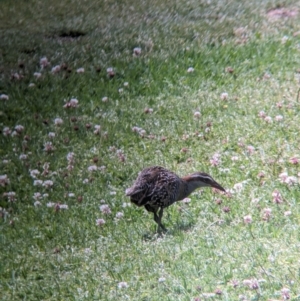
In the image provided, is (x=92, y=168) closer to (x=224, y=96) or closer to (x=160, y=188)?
(x=160, y=188)

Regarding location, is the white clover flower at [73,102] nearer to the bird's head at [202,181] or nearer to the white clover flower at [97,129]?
the white clover flower at [97,129]

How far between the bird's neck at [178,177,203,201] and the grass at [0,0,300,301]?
211mm

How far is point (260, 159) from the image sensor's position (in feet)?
31.3

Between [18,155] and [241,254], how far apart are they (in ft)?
14.7

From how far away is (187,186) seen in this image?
8.60 meters

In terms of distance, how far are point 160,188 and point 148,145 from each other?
2448 millimetres

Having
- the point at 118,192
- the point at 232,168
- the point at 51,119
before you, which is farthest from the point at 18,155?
the point at 232,168

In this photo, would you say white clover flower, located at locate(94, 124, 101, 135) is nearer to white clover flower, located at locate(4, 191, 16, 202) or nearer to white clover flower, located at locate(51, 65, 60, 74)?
white clover flower, located at locate(4, 191, 16, 202)

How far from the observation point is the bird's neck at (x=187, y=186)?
8524mm

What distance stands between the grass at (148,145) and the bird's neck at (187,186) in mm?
211

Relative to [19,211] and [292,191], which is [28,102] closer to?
[19,211]

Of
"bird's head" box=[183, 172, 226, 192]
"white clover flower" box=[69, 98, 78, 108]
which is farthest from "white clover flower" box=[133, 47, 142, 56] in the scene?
"bird's head" box=[183, 172, 226, 192]

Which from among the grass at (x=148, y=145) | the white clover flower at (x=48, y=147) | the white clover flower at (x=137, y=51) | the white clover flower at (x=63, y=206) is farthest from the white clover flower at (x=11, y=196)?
the white clover flower at (x=137, y=51)

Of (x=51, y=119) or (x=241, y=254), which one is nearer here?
(x=241, y=254)
